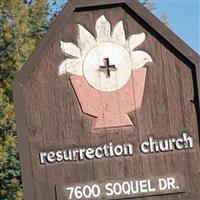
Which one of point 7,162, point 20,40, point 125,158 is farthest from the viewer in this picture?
point 20,40

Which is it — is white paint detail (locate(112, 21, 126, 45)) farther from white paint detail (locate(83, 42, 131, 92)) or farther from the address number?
the address number

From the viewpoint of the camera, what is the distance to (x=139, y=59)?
288 inches

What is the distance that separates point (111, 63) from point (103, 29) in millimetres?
346

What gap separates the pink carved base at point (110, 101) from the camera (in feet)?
23.8

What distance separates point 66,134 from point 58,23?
1.08 m

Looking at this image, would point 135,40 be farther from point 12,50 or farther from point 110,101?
point 12,50

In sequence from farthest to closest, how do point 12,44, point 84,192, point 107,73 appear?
point 12,44, point 107,73, point 84,192

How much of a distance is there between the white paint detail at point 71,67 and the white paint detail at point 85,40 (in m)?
0.10

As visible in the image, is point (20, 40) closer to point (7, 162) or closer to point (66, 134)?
point (7, 162)

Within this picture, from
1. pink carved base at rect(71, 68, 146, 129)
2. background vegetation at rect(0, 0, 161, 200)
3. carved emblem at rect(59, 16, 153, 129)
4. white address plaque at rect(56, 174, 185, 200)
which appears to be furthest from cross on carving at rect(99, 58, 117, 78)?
background vegetation at rect(0, 0, 161, 200)

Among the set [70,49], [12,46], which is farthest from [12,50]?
[70,49]

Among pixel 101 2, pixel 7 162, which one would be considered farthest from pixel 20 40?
pixel 101 2

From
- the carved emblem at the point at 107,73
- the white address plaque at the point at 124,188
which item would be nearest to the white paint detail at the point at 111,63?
the carved emblem at the point at 107,73

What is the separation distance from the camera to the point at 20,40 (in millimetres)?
21219
